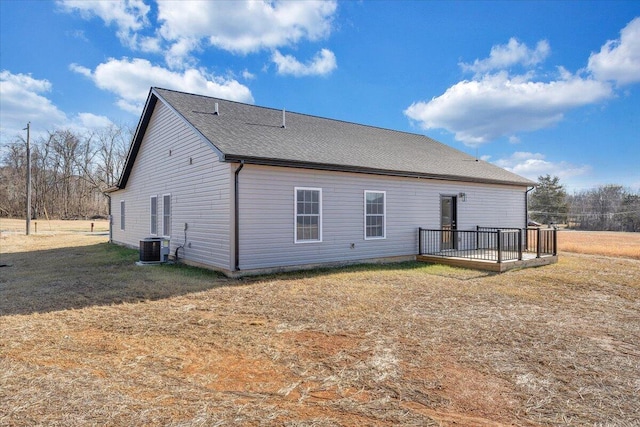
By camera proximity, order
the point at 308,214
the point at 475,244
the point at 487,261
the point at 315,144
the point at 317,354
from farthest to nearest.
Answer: the point at 475,244 → the point at 315,144 → the point at 487,261 → the point at 308,214 → the point at 317,354

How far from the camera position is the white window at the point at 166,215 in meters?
11.6

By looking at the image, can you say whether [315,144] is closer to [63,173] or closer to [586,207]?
[63,173]

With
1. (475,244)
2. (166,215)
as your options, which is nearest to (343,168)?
(166,215)

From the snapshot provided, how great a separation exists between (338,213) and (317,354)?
629 centimetres

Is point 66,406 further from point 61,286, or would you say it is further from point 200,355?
point 61,286

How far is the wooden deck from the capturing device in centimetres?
969

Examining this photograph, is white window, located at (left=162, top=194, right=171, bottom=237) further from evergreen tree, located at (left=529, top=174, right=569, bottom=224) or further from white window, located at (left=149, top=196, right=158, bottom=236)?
evergreen tree, located at (left=529, top=174, right=569, bottom=224)

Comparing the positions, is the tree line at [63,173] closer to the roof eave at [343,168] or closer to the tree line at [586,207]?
the roof eave at [343,168]

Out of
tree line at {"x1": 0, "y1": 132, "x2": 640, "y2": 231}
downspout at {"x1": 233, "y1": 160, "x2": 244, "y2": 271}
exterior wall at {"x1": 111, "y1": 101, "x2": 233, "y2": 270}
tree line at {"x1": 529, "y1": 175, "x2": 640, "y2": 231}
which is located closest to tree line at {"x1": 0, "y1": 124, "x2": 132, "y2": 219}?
tree line at {"x1": 0, "y1": 132, "x2": 640, "y2": 231}

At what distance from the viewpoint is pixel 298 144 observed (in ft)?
34.0

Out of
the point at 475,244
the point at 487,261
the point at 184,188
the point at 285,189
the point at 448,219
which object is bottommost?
the point at 487,261

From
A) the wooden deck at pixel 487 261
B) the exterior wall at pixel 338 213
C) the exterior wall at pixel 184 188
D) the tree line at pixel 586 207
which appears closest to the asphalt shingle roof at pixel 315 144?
the exterior wall at pixel 338 213

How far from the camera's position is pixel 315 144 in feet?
35.7

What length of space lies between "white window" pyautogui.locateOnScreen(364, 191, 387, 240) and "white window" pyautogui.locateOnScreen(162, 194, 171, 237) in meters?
6.36
